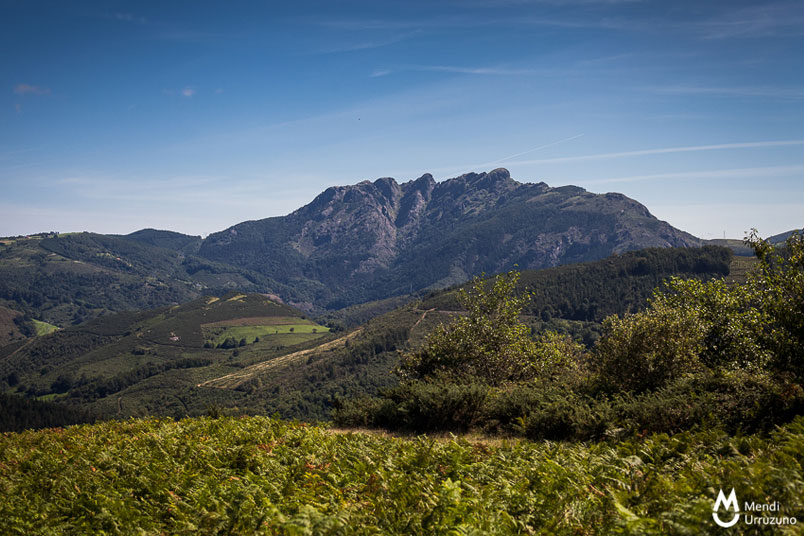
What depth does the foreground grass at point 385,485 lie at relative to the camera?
6.26 meters

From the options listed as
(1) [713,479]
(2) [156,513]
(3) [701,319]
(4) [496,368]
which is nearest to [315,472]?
(2) [156,513]

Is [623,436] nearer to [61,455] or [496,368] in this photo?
[496,368]

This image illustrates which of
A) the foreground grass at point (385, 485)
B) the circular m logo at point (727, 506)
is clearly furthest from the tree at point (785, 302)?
the circular m logo at point (727, 506)

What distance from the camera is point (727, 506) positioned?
224 inches

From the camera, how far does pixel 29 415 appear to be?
5832 inches

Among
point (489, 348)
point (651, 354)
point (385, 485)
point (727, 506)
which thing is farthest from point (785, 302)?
point (489, 348)

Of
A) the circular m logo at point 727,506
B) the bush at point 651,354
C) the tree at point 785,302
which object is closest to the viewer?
the circular m logo at point 727,506

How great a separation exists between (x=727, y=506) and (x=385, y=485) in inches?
204

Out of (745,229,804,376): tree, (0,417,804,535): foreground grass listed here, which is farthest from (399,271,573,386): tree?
(0,417,804,535): foreground grass

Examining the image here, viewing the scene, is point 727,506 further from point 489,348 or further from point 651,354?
point 489,348

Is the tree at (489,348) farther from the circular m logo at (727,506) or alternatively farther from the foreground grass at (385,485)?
the circular m logo at (727,506)

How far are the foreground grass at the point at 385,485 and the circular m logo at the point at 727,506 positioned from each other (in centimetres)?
11

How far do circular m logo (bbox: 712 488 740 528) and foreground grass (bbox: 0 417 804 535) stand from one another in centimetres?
11

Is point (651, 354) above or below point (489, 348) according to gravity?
above
